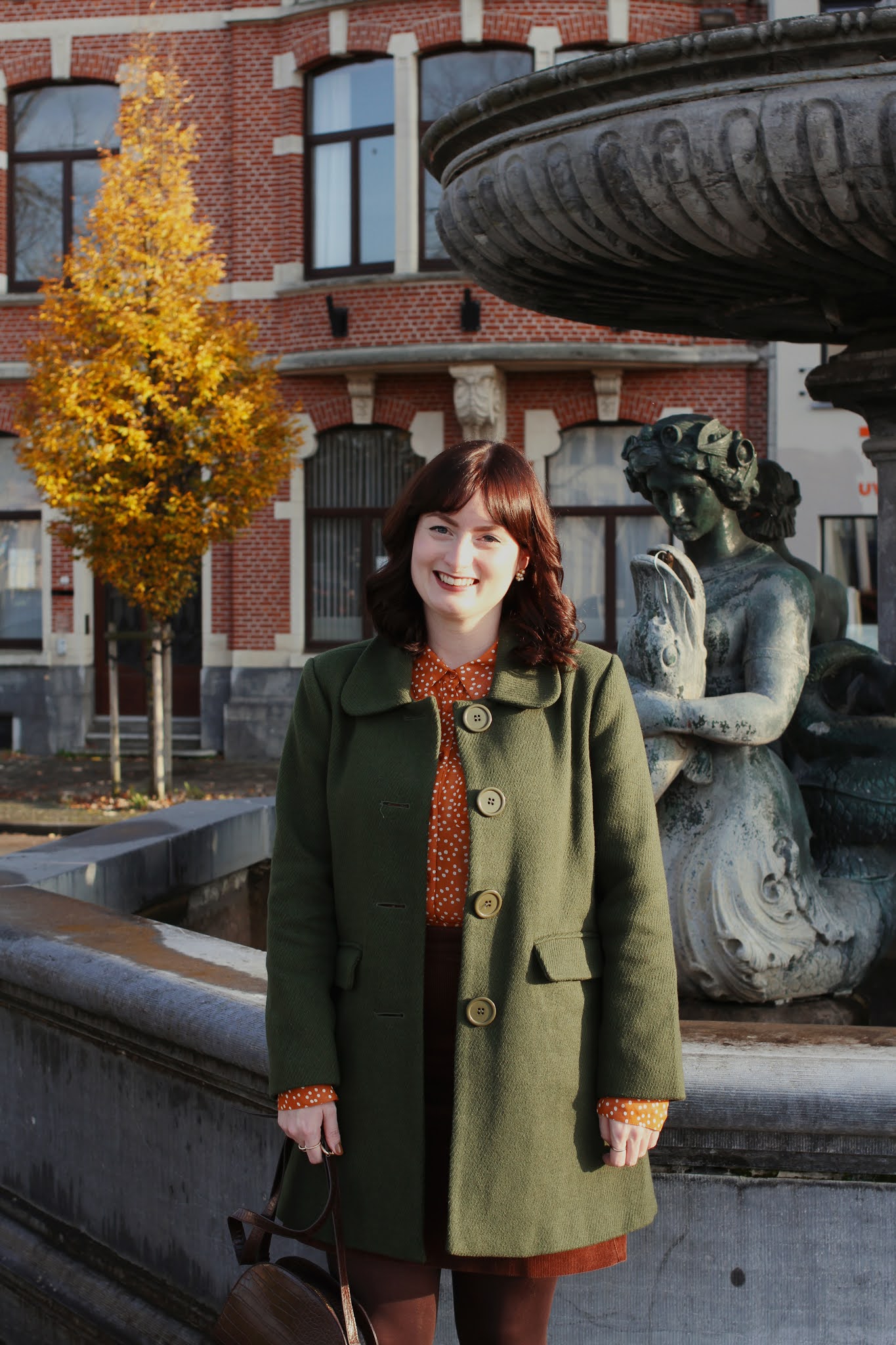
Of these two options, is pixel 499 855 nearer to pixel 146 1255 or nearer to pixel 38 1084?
pixel 146 1255

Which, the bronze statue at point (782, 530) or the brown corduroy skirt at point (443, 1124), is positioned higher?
the bronze statue at point (782, 530)

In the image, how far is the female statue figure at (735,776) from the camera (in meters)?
3.44

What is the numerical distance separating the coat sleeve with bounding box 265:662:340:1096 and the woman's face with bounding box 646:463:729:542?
178 cm

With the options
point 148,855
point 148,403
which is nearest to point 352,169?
point 148,403

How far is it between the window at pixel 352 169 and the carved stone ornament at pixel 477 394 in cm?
172

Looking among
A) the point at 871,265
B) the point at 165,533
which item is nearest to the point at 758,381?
the point at 165,533

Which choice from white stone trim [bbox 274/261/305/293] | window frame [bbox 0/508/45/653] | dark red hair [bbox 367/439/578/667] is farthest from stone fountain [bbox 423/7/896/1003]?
window frame [bbox 0/508/45/653]

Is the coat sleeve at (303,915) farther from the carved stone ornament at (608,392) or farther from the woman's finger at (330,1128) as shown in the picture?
the carved stone ornament at (608,392)

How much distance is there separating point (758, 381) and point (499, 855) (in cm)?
1641

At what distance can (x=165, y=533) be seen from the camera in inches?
545

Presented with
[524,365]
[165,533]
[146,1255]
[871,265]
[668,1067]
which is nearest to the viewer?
[668,1067]

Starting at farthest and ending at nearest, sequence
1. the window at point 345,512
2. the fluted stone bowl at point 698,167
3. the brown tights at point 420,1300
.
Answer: the window at point 345,512, the fluted stone bowl at point 698,167, the brown tights at point 420,1300

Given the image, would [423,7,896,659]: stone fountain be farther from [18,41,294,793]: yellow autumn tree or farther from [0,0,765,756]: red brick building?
[0,0,765,756]: red brick building

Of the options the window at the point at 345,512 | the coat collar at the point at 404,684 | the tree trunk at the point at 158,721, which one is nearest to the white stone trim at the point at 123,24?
the window at the point at 345,512
